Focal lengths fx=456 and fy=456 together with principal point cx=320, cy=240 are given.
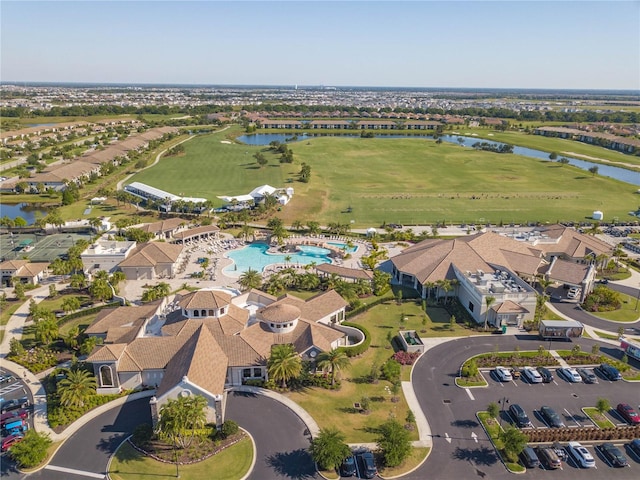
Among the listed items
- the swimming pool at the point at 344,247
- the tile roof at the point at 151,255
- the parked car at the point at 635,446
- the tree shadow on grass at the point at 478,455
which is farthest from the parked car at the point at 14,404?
the parked car at the point at 635,446

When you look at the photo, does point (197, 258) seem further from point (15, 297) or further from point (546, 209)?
point (546, 209)

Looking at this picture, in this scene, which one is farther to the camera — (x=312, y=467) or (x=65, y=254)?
(x=65, y=254)

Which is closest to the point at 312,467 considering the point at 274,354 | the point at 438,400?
the point at 274,354

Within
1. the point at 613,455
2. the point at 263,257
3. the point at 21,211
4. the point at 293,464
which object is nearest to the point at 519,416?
the point at 613,455

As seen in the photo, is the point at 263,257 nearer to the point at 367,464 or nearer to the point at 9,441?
the point at 9,441

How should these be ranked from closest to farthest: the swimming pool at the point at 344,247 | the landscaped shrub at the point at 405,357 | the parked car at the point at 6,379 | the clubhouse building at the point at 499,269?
the parked car at the point at 6,379 < the landscaped shrub at the point at 405,357 < the clubhouse building at the point at 499,269 < the swimming pool at the point at 344,247

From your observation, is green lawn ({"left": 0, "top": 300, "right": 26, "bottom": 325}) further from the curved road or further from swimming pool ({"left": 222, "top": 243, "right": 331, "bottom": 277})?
swimming pool ({"left": 222, "top": 243, "right": 331, "bottom": 277})

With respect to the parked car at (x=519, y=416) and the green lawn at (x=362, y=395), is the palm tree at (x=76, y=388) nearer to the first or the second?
the green lawn at (x=362, y=395)
